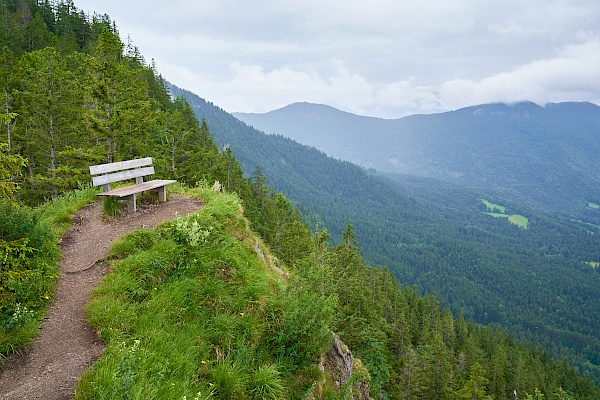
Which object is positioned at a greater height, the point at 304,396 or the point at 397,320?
the point at 304,396

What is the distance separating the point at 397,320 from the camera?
54.8 m

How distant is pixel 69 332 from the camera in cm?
550

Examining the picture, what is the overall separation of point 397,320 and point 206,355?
5455cm

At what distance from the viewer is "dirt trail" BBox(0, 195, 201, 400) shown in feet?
14.5

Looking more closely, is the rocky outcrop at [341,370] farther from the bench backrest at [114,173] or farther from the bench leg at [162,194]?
the bench backrest at [114,173]

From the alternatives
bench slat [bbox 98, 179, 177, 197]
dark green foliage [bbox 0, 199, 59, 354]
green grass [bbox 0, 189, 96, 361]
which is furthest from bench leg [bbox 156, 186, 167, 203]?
dark green foliage [bbox 0, 199, 59, 354]

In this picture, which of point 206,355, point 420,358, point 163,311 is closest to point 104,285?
point 163,311

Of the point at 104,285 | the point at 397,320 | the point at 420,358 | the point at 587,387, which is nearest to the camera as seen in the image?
the point at 104,285

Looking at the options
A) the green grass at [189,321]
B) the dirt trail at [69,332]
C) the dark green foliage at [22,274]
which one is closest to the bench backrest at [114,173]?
the dirt trail at [69,332]

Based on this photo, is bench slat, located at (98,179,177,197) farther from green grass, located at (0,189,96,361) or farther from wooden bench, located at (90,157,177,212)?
green grass, located at (0,189,96,361)

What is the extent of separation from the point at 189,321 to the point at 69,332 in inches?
69.2

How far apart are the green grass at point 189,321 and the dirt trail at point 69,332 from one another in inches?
11.4

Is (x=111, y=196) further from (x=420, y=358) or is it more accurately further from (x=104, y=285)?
(x=420, y=358)

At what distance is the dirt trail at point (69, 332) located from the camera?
14.5 ft
